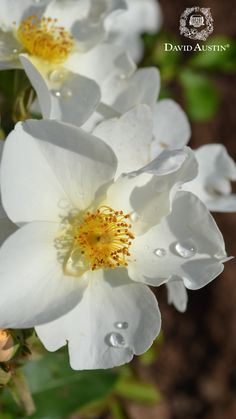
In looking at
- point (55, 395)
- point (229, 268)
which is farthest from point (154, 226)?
point (229, 268)

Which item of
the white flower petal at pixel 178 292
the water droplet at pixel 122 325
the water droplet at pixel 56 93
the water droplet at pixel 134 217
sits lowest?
the white flower petal at pixel 178 292

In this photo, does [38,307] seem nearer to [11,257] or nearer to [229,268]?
[11,257]

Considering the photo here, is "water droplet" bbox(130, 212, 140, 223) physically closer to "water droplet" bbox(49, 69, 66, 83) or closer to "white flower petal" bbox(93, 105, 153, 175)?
"white flower petal" bbox(93, 105, 153, 175)

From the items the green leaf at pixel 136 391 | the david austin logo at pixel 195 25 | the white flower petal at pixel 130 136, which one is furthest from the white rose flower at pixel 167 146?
the green leaf at pixel 136 391

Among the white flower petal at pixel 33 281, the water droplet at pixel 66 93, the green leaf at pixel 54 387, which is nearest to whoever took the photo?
the white flower petal at pixel 33 281

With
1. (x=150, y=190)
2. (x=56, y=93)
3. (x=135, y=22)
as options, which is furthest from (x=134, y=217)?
(x=135, y=22)

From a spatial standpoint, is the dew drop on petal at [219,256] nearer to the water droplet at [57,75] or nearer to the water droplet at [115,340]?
the water droplet at [115,340]
